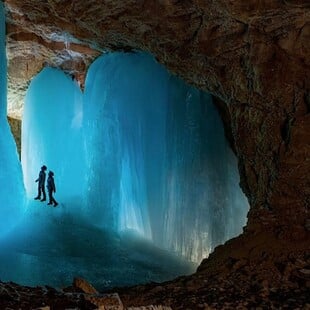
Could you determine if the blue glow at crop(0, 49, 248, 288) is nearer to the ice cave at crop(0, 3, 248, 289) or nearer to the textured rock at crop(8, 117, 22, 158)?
the ice cave at crop(0, 3, 248, 289)

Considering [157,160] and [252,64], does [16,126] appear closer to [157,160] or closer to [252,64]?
[157,160]

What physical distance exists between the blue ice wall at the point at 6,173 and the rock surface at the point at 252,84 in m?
2.46

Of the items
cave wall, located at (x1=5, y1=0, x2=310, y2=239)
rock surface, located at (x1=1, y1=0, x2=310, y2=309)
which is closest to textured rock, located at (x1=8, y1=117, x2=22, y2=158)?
cave wall, located at (x1=5, y1=0, x2=310, y2=239)

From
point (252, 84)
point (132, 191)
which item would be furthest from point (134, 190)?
point (252, 84)

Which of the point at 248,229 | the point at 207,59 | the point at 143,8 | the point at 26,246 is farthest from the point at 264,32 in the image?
the point at 26,246

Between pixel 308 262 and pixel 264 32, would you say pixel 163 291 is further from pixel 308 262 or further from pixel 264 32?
pixel 264 32

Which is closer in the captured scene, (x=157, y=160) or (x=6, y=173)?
(x=6, y=173)

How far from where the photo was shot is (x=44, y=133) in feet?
40.7

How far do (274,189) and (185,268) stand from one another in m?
2.66

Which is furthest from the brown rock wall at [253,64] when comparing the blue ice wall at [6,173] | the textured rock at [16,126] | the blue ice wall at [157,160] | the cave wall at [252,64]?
the textured rock at [16,126]

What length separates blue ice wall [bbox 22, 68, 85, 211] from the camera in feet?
40.2

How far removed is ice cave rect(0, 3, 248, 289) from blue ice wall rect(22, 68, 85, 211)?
38 centimetres

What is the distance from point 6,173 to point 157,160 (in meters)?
3.22

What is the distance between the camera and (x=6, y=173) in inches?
358
